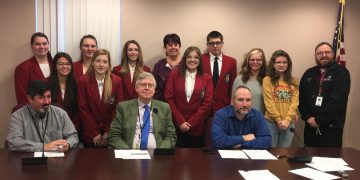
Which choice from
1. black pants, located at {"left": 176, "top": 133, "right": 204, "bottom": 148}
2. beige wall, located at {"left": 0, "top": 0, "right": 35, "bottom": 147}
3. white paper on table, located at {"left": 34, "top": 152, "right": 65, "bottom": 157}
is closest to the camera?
white paper on table, located at {"left": 34, "top": 152, "right": 65, "bottom": 157}

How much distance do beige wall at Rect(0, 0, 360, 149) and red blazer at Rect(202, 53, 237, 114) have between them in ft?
1.30

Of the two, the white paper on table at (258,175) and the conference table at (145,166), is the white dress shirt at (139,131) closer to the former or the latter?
the conference table at (145,166)

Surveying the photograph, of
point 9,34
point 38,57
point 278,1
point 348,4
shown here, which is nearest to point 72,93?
point 38,57

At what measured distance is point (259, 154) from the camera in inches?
105

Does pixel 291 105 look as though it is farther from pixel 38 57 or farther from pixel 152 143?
pixel 38 57

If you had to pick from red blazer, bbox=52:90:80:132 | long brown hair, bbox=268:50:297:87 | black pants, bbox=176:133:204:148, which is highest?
long brown hair, bbox=268:50:297:87

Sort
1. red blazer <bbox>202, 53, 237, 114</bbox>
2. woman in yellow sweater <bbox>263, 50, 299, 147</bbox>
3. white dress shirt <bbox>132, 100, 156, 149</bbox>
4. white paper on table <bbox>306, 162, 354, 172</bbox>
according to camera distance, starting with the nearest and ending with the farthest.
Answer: white paper on table <bbox>306, 162, 354, 172</bbox> → white dress shirt <bbox>132, 100, 156, 149</bbox> → woman in yellow sweater <bbox>263, 50, 299, 147</bbox> → red blazer <bbox>202, 53, 237, 114</bbox>

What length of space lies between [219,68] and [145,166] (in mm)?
2222

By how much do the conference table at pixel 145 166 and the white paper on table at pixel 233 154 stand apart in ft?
0.17

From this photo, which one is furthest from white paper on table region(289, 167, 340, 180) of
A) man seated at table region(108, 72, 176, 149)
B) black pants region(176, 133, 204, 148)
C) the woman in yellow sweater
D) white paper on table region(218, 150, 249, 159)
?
black pants region(176, 133, 204, 148)

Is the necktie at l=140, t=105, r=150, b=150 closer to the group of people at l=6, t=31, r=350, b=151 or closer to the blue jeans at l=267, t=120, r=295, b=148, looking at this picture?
the group of people at l=6, t=31, r=350, b=151

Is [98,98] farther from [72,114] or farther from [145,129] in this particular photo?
[145,129]

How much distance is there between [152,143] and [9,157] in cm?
115

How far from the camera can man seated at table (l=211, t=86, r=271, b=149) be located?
2971 mm
